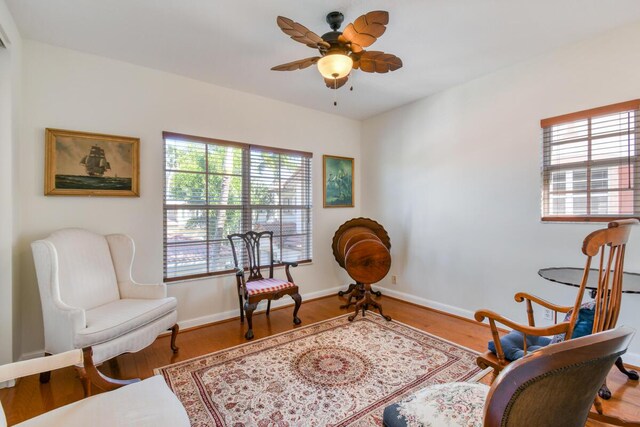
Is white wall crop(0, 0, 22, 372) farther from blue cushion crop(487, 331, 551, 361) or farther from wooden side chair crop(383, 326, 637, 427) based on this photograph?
blue cushion crop(487, 331, 551, 361)

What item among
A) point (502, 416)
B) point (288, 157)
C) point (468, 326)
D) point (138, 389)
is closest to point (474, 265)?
point (468, 326)

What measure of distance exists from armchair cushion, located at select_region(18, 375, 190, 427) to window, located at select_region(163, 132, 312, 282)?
1972 millimetres

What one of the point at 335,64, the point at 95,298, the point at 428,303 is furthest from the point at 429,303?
the point at 95,298

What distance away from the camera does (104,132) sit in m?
2.74

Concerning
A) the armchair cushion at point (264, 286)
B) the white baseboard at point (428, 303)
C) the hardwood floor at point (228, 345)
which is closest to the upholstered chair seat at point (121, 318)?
the hardwood floor at point (228, 345)

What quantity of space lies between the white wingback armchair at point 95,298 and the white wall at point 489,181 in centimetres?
308

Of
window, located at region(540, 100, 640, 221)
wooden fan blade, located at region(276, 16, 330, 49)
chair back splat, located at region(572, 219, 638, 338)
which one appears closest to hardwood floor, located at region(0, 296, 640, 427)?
chair back splat, located at region(572, 219, 638, 338)

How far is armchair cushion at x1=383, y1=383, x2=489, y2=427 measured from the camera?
111cm

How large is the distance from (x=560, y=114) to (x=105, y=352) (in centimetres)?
422

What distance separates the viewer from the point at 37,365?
1.23m

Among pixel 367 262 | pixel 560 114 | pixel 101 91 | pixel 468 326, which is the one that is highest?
pixel 101 91

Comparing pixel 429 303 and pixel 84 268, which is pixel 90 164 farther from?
pixel 429 303

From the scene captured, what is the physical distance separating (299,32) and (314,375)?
246 cm

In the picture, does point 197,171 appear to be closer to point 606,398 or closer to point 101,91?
point 101,91
